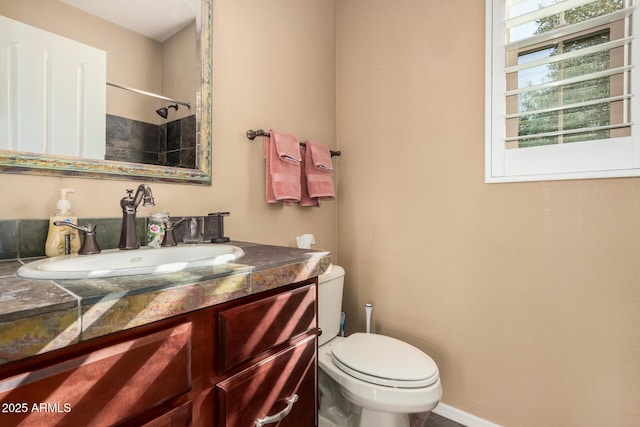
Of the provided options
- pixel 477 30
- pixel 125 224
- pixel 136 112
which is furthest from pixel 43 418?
pixel 477 30

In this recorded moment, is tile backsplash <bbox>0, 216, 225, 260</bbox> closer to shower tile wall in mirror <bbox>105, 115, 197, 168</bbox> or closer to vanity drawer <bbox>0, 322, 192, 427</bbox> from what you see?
shower tile wall in mirror <bbox>105, 115, 197, 168</bbox>

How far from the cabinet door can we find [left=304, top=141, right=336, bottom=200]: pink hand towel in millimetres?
903

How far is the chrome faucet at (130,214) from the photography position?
96 centimetres

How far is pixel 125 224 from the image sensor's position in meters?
0.97

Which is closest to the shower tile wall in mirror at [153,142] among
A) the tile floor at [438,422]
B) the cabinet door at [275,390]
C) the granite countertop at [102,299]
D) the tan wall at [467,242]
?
the granite countertop at [102,299]

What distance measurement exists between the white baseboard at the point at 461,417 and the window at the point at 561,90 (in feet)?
3.74

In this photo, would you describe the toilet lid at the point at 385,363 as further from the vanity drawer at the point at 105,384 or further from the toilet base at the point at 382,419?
the vanity drawer at the point at 105,384

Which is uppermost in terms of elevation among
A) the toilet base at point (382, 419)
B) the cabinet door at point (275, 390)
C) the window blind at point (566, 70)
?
the window blind at point (566, 70)

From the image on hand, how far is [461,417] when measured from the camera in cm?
148

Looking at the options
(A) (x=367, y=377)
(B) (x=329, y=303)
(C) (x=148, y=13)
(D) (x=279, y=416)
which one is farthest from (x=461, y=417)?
(C) (x=148, y=13)

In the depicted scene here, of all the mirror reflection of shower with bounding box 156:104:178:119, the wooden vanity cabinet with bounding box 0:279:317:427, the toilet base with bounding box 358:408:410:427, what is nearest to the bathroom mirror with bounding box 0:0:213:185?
the mirror reflection of shower with bounding box 156:104:178:119

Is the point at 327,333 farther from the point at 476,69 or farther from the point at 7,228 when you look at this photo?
the point at 476,69

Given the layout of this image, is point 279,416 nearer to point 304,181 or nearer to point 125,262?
point 125,262

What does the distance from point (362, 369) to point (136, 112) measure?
1.29 m
